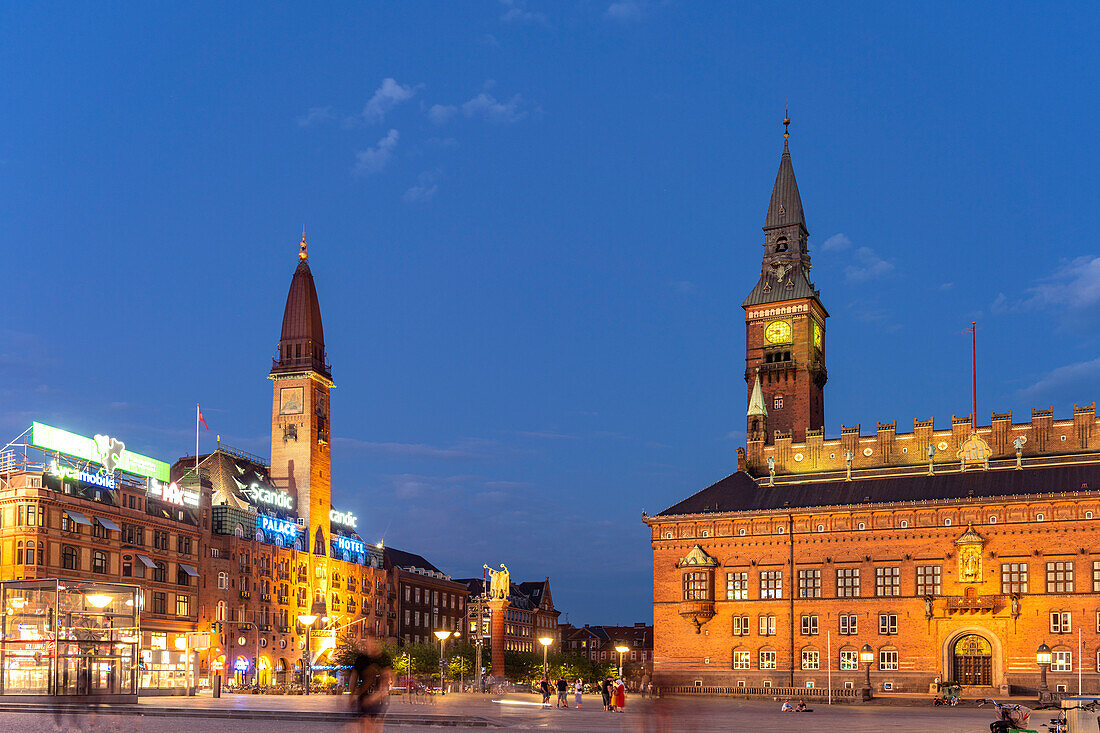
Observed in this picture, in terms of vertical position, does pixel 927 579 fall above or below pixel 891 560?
below

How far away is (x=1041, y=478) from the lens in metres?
83.9

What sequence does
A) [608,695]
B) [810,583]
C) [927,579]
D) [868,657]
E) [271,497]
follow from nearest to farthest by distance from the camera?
[608,695] < [868,657] < [927,579] < [810,583] < [271,497]

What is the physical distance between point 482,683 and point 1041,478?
140 ft

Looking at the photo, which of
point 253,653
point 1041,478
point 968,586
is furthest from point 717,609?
point 253,653

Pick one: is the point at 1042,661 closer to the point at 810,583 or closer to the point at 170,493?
the point at 810,583

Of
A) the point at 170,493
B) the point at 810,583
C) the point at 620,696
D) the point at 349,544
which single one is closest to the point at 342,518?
the point at 349,544

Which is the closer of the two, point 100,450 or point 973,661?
point 973,661

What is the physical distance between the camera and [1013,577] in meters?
83.1

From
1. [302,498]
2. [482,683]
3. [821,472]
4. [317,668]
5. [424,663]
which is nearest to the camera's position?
[482,683]

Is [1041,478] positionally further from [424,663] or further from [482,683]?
[424,663]

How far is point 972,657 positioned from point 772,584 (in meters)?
15.1

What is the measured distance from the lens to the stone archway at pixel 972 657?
82.8 m

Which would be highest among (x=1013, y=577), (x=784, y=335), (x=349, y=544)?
(x=784, y=335)

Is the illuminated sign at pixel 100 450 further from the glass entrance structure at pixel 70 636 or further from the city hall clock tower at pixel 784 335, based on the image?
the city hall clock tower at pixel 784 335
